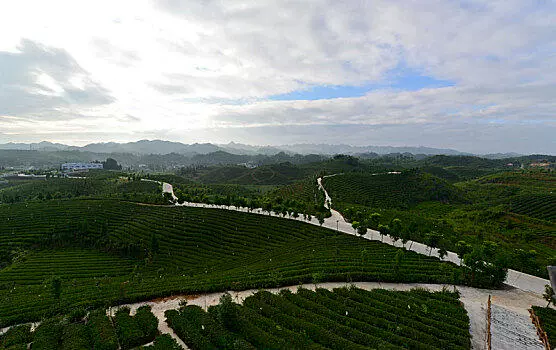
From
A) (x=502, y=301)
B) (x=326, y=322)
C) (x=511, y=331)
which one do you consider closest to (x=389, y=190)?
(x=502, y=301)

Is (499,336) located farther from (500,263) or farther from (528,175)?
(528,175)

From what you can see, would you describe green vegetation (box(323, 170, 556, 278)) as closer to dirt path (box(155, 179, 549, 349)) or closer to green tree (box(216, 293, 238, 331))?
dirt path (box(155, 179, 549, 349))

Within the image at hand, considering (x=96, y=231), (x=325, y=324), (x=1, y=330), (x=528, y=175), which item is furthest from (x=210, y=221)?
(x=528, y=175)

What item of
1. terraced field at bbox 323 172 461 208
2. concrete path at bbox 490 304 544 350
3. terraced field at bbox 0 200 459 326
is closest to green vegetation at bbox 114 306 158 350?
terraced field at bbox 0 200 459 326

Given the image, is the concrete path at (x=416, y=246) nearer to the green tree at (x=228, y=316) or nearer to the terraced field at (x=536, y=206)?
the green tree at (x=228, y=316)

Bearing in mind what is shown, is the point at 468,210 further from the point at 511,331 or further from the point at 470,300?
the point at 511,331

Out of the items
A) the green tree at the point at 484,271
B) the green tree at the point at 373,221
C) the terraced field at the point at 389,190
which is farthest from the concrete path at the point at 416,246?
→ the terraced field at the point at 389,190
